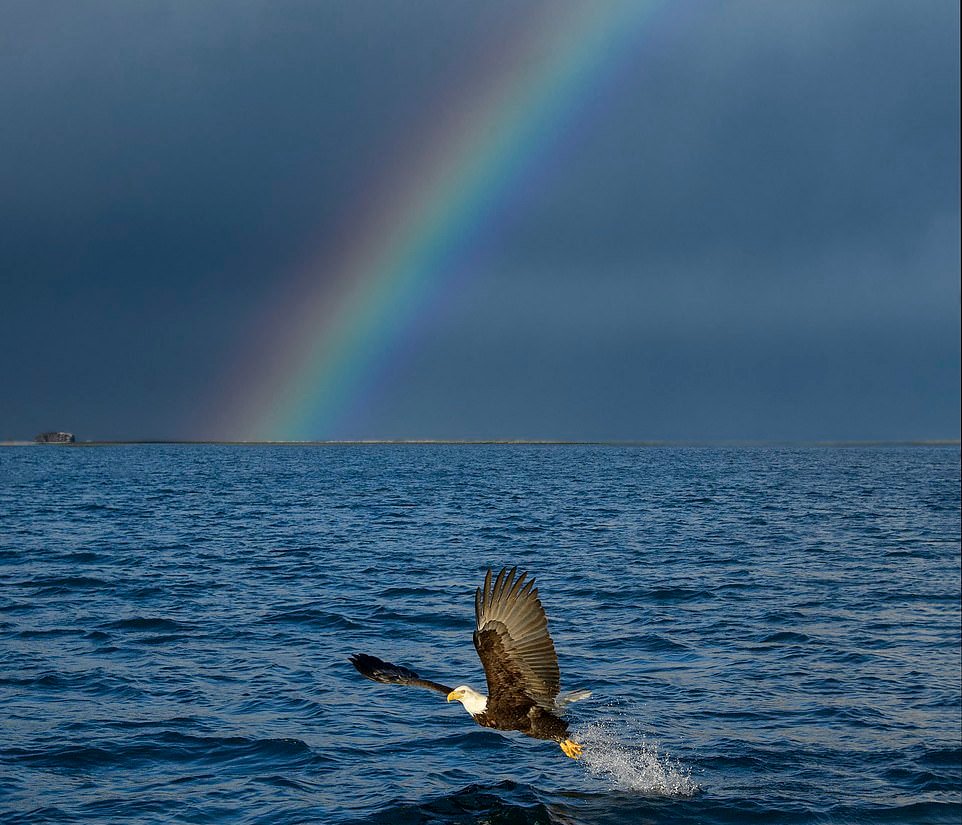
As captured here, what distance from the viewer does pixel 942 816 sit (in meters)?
11.5

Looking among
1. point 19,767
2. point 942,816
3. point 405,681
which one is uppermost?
point 405,681

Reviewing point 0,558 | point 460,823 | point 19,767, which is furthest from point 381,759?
point 0,558

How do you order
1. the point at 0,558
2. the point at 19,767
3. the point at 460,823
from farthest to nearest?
the point at 0,558 < the point at 19,767 < the point at 460,823

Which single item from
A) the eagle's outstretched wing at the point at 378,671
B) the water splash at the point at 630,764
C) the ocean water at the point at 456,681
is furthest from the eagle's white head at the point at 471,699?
the water splash at the point at 630,764

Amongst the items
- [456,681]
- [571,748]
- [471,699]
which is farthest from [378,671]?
[456,681]

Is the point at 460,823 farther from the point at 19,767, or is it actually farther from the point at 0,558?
the point at 0,558

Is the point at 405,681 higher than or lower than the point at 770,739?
higher

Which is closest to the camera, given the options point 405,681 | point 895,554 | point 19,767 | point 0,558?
point 405,681

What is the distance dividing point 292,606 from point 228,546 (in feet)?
44.7

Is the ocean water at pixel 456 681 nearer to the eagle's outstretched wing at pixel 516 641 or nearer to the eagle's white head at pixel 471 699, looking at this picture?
the eagle's white head at pixel 471 699

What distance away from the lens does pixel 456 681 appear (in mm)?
16484

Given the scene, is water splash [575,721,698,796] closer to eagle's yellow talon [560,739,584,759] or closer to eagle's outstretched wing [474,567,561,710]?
eagle's yellow talon [560,739,584,759]

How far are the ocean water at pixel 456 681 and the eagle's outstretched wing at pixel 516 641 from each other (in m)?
2.07

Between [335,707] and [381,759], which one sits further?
[335,707]
